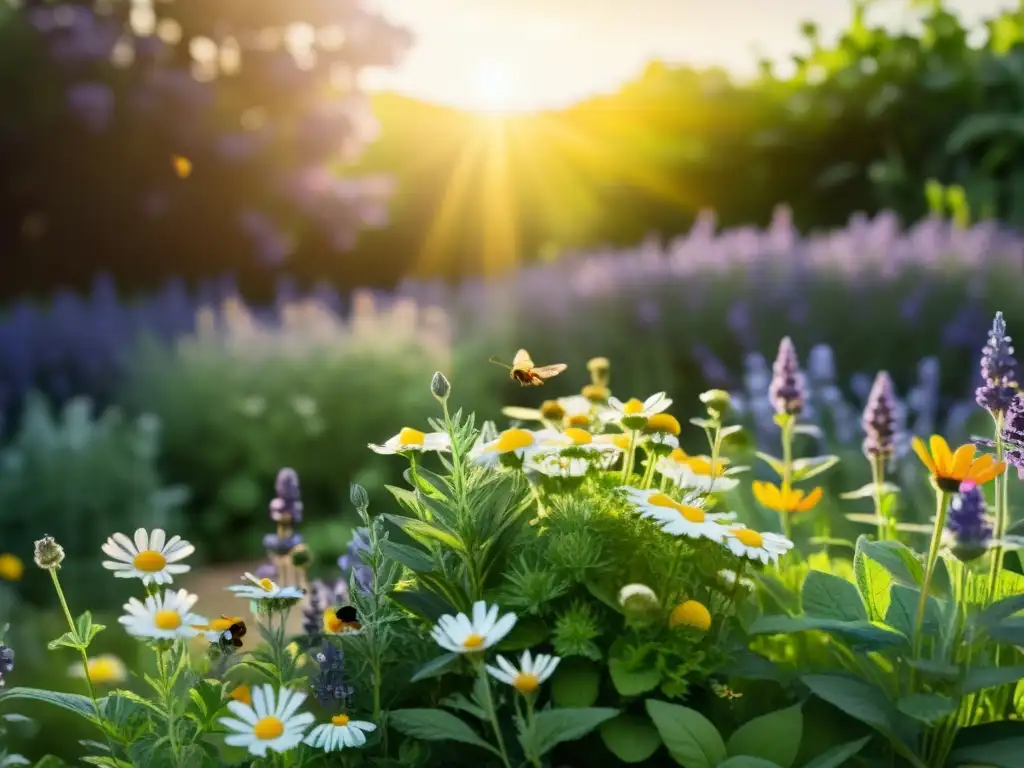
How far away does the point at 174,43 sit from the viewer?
1111 centimetres

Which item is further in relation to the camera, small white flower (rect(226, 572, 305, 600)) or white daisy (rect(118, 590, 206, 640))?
small white flower (rect(226, 572, 305, 600))

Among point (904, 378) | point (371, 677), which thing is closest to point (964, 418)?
point (904, 378)

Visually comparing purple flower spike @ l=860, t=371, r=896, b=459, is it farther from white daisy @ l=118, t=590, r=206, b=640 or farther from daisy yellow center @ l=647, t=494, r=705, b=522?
white daisy @ l=118, t=590, r=206, b=640

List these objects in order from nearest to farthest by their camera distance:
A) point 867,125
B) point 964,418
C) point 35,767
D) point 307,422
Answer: point 35,767 < point 964,418 < point 307,422 < point 867,125

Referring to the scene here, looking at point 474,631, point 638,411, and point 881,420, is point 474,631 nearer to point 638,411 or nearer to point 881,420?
point 638,411

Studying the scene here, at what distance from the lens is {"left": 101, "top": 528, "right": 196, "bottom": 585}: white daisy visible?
1.45 m

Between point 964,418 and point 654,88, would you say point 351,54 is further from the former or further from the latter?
point 964,418

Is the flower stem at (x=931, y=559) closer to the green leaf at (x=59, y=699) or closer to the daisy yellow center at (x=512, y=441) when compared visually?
the daisy yellow center at (x=512, y=441)

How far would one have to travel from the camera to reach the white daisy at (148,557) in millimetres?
1453

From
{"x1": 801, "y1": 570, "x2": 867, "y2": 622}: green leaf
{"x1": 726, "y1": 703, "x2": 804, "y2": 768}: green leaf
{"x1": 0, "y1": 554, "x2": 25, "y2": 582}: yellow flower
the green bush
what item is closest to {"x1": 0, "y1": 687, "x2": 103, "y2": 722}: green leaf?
{"x1": 726, "y1": 703, "x2": 804, "y2": 768}: green leaf

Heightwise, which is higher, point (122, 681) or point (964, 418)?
point (964, 418)

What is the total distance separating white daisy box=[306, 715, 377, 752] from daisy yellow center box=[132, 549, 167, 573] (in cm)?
31

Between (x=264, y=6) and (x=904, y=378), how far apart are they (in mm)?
7643

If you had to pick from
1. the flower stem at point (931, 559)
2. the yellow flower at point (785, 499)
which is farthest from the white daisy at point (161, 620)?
the yellow flower at point (785, 499)
